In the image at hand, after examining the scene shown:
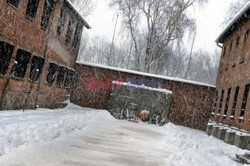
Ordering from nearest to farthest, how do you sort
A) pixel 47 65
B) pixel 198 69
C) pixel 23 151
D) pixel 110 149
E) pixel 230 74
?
pixel 23 151
pixel 110 149
pixel 47 65
pixel 230 74
pixel 198 69

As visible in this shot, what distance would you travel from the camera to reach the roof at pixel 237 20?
52.5ft

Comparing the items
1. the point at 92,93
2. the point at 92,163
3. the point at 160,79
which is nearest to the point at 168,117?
the point at 160,79

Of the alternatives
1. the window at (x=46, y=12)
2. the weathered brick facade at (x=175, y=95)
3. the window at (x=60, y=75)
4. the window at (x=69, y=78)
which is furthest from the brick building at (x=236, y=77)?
the window at (x=69, y=78)

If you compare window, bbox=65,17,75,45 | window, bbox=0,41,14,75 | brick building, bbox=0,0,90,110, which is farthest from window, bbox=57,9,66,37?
window, bbox=0,41,14,75

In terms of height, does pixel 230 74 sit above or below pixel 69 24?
below

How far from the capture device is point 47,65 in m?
18.5

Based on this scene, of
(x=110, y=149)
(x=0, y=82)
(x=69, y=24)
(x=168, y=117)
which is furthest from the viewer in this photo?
(x=168, y=117)

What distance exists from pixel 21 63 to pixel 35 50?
1.48m

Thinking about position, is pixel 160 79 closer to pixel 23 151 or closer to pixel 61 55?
pixel 61 55

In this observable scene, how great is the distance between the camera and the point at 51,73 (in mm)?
19734

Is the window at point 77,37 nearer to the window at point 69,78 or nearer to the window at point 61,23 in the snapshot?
the window at point 69,78

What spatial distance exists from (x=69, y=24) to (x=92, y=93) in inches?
261

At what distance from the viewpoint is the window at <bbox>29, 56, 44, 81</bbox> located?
16.3 meters

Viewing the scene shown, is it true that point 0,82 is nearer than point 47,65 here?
Yes
